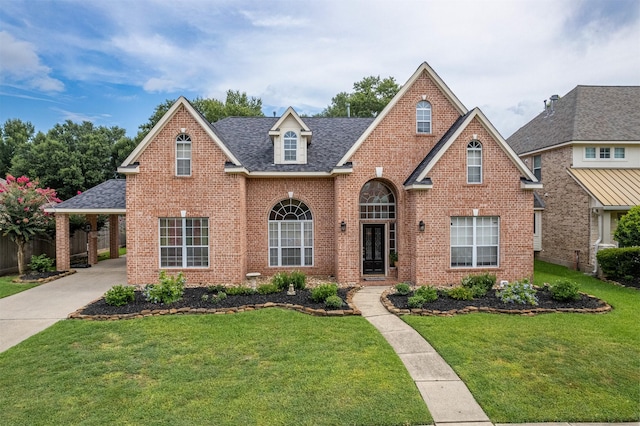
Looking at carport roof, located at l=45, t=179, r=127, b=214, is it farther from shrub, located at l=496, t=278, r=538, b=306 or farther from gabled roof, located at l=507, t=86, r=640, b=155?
gabled roof, located at l=507, t=86, r=640, b=155

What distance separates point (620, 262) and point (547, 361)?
1073 centimetres

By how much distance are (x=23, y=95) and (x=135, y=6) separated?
10.0 metres

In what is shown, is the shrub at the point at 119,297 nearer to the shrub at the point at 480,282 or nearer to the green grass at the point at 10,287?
the green grass at the point at 10,287

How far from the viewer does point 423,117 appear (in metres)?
14.4

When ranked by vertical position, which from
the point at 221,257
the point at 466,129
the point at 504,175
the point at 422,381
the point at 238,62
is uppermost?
the point at 238,62

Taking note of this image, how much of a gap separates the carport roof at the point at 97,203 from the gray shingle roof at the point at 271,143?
5.86m

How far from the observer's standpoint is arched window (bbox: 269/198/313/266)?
15391mm

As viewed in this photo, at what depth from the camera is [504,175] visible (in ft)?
44.9

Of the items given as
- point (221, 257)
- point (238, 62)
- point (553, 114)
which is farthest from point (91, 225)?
point (553, 114)

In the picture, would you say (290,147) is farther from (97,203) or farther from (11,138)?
(11,138)

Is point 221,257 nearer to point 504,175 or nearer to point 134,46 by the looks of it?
point 134,46

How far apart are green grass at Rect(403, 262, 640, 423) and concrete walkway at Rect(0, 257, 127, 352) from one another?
387 inches

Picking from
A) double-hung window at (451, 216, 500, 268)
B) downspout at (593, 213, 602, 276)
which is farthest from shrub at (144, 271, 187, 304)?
downspout at (593, 213, 602, 276)

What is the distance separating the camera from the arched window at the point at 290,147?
1530cm
